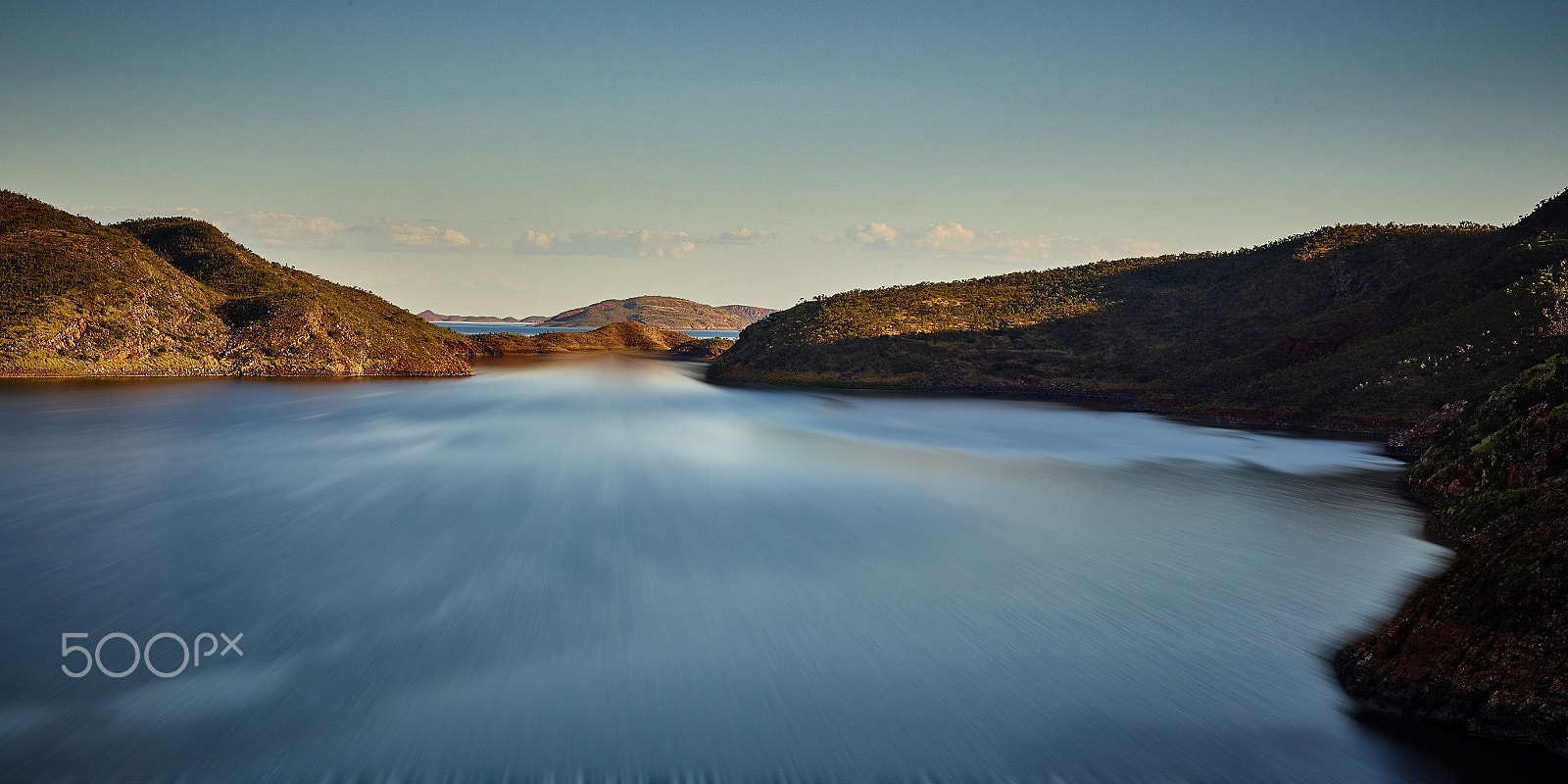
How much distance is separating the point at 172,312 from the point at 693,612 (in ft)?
178

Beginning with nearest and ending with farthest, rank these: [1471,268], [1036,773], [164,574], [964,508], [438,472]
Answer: [1036,773] < [164,574] < [964,508] < [438,472] < [1471,268]

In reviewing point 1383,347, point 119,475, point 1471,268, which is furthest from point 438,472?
point 1471,268

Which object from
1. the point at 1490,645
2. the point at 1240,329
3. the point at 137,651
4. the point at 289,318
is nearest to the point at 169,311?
the point at 289,318

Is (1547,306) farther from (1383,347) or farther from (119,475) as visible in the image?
(119,475)

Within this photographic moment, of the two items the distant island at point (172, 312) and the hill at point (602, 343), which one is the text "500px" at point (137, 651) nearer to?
the distant island at point (172, 312)

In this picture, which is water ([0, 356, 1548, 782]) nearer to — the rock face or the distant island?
the rock face

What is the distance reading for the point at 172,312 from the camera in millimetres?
47344

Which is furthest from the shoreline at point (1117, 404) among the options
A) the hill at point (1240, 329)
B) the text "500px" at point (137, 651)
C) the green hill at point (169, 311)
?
the text "500px" at point (137, 651)

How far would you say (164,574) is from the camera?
1115cm

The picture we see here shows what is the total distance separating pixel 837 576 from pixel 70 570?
11947 millimetres

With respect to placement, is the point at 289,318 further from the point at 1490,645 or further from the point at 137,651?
the point at 1490,645

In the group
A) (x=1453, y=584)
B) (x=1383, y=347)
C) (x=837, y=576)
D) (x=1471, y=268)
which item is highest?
(x=1471, y=268)

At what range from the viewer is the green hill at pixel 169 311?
40812 mm

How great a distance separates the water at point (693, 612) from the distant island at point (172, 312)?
25.3 metres
